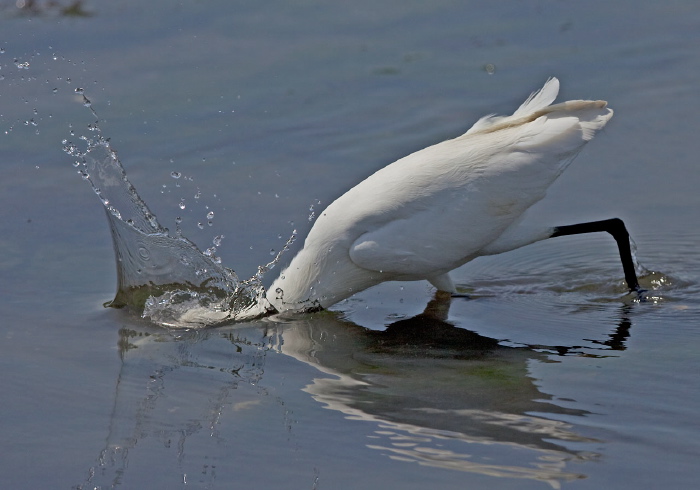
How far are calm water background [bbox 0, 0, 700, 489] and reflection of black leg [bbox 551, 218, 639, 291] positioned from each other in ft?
0.46

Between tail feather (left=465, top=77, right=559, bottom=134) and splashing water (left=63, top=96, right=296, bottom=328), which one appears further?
tail feather (left=465, top=77, right=559, bottom=134)

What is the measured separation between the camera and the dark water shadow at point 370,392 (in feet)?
15.0

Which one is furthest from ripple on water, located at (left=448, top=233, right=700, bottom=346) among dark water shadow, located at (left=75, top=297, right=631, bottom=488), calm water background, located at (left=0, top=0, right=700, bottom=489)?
dark water shadow, located at (left=75, top=297, right=631, bottom=488)

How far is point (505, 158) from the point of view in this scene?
22.1 ft

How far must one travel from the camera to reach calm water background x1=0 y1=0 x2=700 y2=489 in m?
4.67

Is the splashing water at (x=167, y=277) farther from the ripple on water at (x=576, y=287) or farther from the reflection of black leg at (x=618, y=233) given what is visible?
the reflection of black leg at (x=618, y=233)

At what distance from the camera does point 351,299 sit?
7391mm

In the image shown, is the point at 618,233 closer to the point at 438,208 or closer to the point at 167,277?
the point at 438,208

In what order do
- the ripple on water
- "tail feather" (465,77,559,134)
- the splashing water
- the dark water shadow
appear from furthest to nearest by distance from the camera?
"tail feather" (465,77,559,134) → the splashing water → the ripple on water → the dark water shadow

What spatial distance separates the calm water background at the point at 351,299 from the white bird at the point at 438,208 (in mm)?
312

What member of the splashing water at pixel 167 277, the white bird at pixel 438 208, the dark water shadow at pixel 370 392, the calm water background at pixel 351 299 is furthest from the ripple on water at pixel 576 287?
the splashing water at pixel 167 277

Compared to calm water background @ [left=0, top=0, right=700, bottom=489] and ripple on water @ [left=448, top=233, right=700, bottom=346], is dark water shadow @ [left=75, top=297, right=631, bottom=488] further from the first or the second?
ripple on water @ [left=448, top=233, right=700, bottom=346]

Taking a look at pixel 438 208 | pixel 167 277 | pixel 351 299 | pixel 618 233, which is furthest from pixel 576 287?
pixel 167 277

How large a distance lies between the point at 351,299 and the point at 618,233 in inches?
73.1
